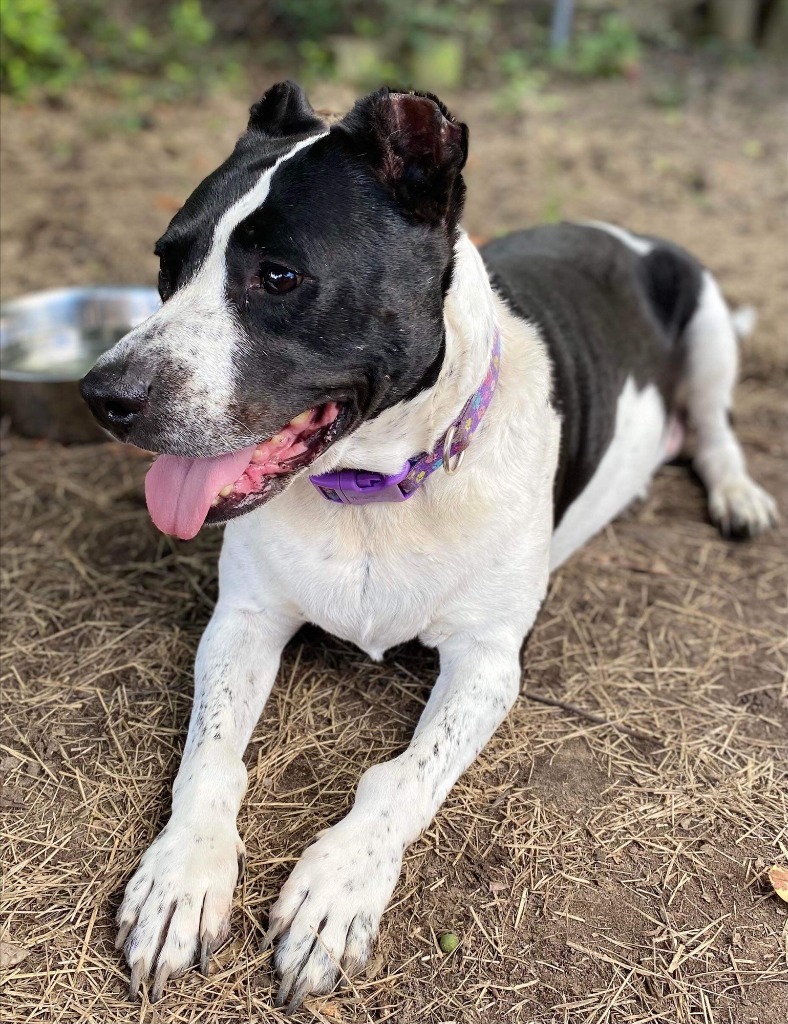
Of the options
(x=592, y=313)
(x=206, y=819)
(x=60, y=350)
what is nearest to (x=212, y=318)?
(x=206, y=819)

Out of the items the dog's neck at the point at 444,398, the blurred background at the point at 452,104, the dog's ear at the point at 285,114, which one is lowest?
the blurred background at the point at 452,104

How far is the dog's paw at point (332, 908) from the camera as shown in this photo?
208cm

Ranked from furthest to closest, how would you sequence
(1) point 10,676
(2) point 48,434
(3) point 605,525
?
(2) point 48,434, (3) point 605,525, (1) point 10,676

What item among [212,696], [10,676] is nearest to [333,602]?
[212,696]

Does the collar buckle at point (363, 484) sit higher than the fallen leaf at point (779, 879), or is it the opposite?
the collar buckle at point (363, 484)

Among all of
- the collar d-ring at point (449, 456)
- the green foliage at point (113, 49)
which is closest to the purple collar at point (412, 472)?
the collar d-ring at point (449, 456)

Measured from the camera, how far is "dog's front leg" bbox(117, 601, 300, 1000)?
6.86 ft

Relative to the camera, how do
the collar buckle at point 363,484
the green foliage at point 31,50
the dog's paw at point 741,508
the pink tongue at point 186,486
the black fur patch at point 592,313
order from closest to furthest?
the pink tongue at point 186,486 → the collar buckle at point 363,484 → the black fur patch at point 592,313 → the dog's paw at point 741,508 → the green foliage at point 31,50

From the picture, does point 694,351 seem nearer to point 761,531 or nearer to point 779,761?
point 761,531

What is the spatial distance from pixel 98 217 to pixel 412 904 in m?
5.05

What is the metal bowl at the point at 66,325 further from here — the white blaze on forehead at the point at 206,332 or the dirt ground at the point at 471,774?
the white blaze on forehead at the point at 206,332

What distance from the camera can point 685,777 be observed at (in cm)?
271

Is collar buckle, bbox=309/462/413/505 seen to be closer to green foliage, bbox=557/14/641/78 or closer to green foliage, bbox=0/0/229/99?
green foliage, bbox=0/0/229/99

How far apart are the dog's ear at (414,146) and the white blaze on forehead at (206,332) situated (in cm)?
16
